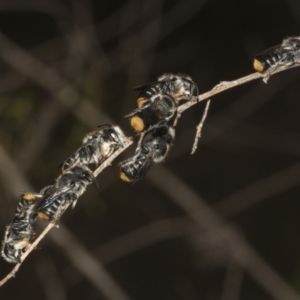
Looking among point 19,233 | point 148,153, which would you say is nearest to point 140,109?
point 148,153

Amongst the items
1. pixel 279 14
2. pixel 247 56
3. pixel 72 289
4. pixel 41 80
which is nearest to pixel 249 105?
pixel 247 56

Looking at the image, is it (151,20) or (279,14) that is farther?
(279,14)

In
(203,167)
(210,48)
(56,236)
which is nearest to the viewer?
(56,236)

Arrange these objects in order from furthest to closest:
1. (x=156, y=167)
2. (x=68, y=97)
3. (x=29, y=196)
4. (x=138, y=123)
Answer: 1. (x=156, y=167)
2. (x=68, y=97)
3. (x=29, y=196)
4. (x=138, y=123)

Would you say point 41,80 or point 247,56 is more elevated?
point 247,56

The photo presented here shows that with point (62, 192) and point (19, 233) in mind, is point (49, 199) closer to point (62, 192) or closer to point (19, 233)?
point (62, 192)

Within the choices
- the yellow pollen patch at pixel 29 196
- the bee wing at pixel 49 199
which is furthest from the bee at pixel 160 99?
the yellow pollen patch at pixel 29 196

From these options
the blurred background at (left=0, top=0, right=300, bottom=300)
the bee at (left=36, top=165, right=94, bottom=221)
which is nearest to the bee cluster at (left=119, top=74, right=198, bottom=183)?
the bee at (left=36, top=165, right=94, bottom=221)

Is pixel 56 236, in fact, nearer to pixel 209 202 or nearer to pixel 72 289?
pixel 72 289
